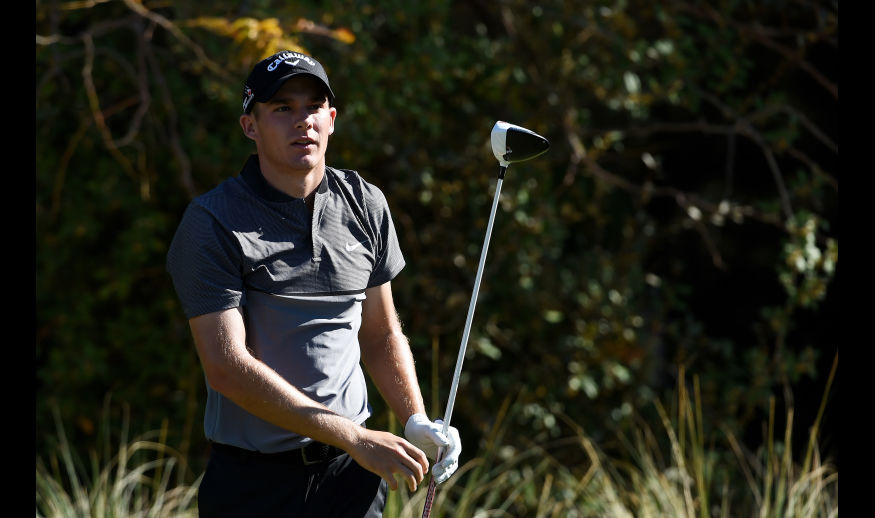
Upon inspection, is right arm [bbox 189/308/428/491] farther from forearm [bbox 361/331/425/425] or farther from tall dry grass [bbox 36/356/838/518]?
tall dry grass [bbox 36/356/838/518]

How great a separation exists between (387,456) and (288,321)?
0.45 m

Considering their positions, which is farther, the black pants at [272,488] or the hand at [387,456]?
the black pants at [272,488]

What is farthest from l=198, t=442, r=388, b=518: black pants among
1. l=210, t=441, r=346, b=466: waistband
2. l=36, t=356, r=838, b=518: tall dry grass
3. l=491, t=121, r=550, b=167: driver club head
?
l=36, t=356, r=838, b=518: tall dry grass

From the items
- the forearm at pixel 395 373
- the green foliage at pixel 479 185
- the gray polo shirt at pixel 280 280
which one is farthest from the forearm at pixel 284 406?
the green foliage at pixel 479 185

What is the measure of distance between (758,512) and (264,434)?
Answer: 273 centimetres

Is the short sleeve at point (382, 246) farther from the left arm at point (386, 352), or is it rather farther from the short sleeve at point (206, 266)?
the short sleeve at point (206, 266)

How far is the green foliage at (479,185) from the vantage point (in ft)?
18.3

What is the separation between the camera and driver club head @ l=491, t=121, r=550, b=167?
2.95 meters

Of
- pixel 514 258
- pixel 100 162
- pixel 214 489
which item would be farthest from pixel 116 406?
pixel 214 489

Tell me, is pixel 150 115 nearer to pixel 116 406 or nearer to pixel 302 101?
pixel 116 406

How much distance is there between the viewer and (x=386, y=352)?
10.2ft

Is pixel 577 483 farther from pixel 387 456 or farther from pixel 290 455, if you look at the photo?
pixel 387 456

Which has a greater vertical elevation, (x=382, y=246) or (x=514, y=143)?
(x=514, y=143)

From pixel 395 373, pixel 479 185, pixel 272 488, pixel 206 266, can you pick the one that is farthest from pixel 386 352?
pixel 479 185
